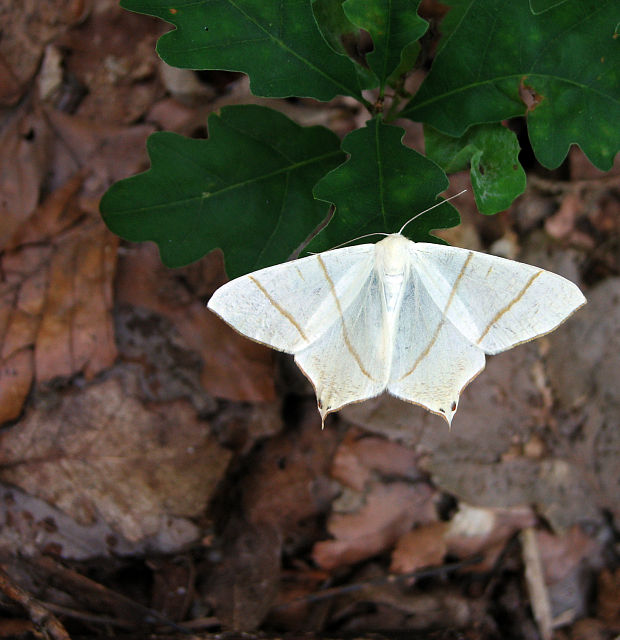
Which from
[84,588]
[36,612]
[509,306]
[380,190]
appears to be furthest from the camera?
[84,588]

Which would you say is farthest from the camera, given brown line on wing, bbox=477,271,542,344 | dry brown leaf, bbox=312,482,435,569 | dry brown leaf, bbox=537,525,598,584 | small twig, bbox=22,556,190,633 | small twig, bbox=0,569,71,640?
dry brown leaf, bbox=537,525,598,584

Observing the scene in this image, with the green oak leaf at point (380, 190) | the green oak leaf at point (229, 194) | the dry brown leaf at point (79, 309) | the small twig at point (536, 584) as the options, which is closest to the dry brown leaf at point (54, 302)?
the dry brown leaf at point (79, 309)

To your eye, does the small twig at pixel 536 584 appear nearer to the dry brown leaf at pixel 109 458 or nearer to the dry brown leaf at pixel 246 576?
the dry brown leaf at pixel 246 576

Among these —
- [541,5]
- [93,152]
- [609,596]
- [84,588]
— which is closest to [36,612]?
[84,588]

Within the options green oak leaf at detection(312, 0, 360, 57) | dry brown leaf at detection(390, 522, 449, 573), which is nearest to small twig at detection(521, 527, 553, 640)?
dry brown leaf at detection(390, 522, 449, 573)

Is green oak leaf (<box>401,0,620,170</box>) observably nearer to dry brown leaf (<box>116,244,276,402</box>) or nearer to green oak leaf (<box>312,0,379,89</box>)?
green oak leaf (<box>312,0,379,89</box>)

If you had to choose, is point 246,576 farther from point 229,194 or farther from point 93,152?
point 93,152

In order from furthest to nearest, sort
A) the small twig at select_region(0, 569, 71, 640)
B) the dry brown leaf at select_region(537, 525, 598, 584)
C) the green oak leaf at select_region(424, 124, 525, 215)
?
the dry brown leaf at select_region(537, 525, 598, 584), the small twig at select_region(0, 569, 71, 640), the green oak leaf at select_region(424, 124, 525, 215)

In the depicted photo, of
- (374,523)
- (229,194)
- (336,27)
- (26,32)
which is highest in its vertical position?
(336,27)
